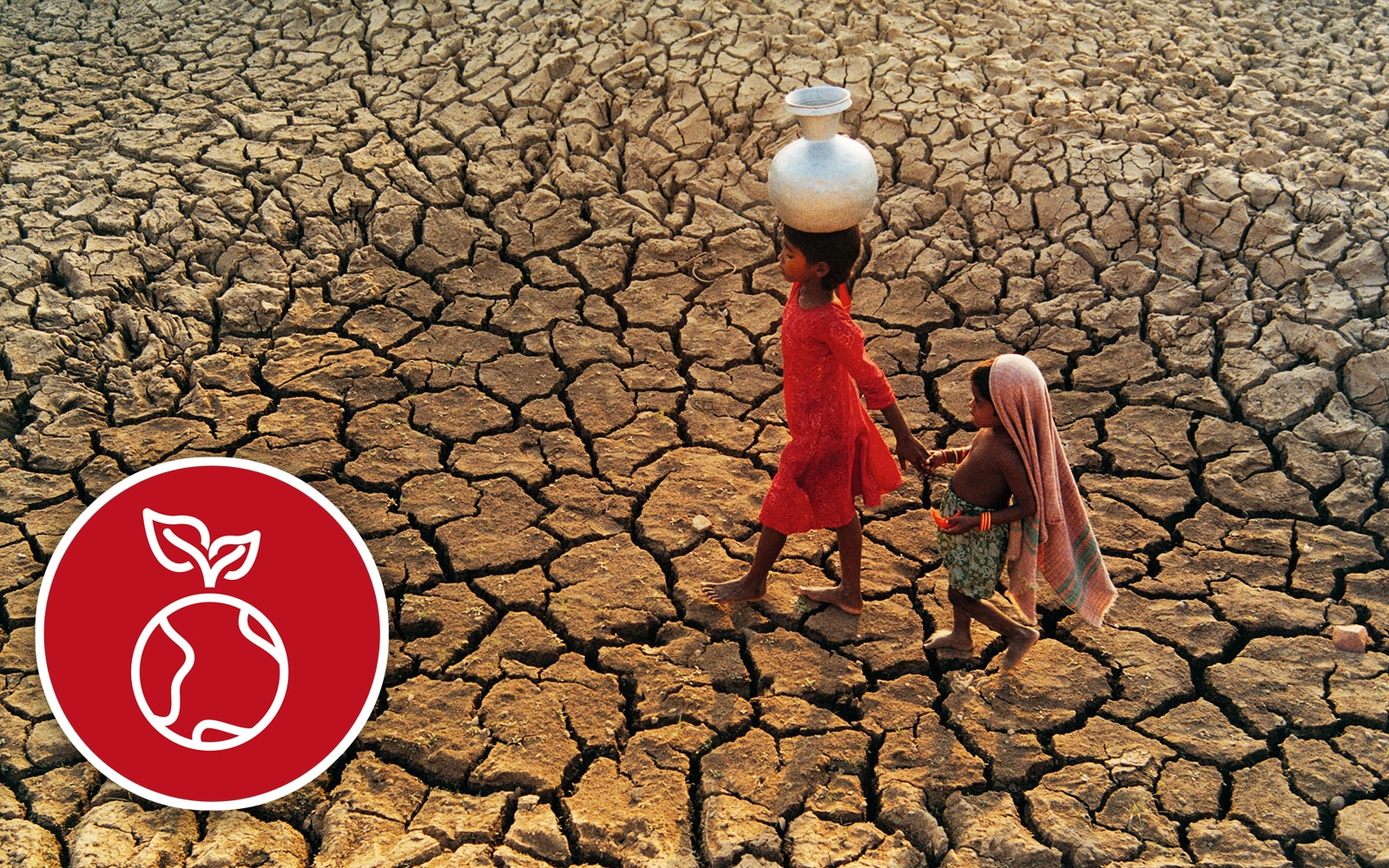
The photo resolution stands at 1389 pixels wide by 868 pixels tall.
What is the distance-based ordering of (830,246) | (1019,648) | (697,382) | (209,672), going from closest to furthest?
(830,246) → (209,672) → (1019,648) → (697,382)

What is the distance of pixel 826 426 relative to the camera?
289 centimetres

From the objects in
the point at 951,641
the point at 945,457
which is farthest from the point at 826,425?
the point at 951,641

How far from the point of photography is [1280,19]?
5.82m

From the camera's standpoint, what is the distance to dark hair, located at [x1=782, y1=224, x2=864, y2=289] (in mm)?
2660

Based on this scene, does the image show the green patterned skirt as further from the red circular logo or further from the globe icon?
the globe icon

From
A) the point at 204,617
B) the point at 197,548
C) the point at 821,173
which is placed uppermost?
the point at 821,173

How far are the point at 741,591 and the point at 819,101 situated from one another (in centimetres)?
148

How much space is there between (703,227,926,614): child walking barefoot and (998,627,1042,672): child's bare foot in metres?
0.46

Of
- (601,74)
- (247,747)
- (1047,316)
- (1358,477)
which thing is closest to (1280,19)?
(1047,316)

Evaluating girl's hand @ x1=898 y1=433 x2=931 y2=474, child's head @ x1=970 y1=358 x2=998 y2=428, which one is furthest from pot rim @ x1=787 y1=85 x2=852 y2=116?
girl's hand @ x1=898 y1=433 x2=931 y2=474

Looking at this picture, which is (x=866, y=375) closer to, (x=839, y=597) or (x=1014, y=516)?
(x=1014, y=516)

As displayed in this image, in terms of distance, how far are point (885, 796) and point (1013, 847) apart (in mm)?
333

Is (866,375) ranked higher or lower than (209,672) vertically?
higher

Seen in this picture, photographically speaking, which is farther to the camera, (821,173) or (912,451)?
(912,451)
